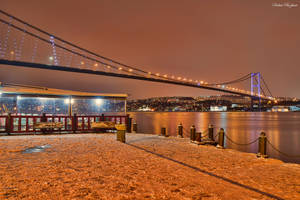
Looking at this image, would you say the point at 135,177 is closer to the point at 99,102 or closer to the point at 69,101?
the point at 69,101

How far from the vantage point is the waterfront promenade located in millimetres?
3100

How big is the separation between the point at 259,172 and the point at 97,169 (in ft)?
11.5

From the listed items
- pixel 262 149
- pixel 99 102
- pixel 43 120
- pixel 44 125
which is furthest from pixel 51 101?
pixel 262 149

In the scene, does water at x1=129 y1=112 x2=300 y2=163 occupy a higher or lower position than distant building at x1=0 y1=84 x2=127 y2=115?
lower

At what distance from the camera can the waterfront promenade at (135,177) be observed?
10.2 ft

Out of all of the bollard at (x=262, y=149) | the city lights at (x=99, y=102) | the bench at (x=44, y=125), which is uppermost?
the city lights at (x=99, y=102)

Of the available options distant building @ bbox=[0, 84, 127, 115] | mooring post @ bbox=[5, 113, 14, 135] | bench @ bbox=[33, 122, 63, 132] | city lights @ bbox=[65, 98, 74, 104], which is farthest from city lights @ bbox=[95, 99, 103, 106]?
mooring post @ bbox=[5, 113, 14, 135]

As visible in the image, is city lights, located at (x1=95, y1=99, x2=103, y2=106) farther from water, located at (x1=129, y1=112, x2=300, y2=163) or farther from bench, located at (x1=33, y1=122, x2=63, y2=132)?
water, located at (x1=129, y1=112, x2=300, y2=163)

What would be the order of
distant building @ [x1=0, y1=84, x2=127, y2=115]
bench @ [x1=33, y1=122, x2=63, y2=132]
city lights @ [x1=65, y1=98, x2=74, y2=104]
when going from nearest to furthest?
bench @ [x1=33, y1=122, x2=63, y2=132], distant building @ [x1=0, y1=84, x2=127, y2=115], city lights @ [x1=65, y1=98, x2=74, y2=104]

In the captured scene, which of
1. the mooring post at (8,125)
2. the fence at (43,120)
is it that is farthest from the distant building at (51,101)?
the mooring post at (8,125)

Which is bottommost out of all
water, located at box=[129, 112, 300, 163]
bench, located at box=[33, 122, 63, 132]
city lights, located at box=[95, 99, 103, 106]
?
water, located at box=[129, 112, 300, 163]

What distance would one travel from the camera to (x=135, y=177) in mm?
3787

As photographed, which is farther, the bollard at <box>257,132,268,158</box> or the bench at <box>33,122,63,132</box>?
the bench at <box>33,122,63,132</box>

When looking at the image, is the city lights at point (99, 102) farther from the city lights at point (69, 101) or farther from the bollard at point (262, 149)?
the bollard at point (262, 149)
